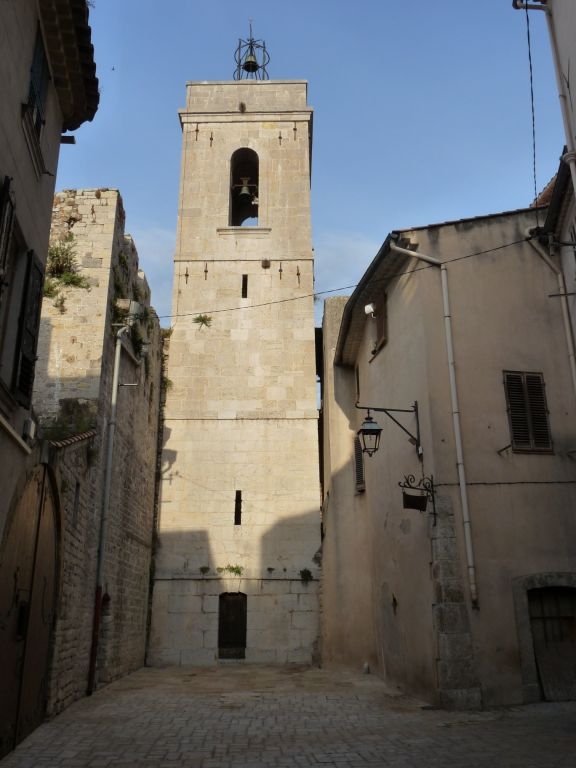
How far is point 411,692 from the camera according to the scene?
9555 mm

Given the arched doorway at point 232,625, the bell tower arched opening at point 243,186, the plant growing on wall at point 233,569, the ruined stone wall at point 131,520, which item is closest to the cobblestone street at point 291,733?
the ruined stone wall at point 131,520

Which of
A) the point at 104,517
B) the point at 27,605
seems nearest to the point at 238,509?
the point at 104,517

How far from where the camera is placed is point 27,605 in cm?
695

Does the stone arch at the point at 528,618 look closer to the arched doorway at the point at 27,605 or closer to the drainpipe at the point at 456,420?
the drainpipe at the point at 456,420

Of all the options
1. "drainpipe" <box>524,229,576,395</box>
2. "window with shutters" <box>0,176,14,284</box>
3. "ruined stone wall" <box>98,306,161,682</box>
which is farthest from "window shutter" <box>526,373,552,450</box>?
"window with shutters" <box>0,176,14,284</box>

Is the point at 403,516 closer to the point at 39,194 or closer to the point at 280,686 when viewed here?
the point at 280,686

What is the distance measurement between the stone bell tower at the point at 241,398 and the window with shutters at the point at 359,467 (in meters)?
2.01

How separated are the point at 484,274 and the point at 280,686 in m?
7.60

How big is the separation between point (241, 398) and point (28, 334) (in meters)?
10.4

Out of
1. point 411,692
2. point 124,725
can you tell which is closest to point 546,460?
point 411,692

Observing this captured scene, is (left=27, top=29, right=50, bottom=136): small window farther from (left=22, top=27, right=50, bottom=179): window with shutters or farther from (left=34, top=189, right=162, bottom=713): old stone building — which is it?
(left=34, top=189, right=162, bottom=713): old stone building

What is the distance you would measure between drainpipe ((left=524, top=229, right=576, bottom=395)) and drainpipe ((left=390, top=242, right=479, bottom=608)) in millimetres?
1590

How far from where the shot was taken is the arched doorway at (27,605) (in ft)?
20.7

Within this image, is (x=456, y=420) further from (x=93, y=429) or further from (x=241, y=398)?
(x=241, y=398)
